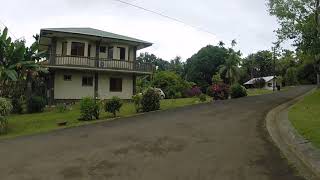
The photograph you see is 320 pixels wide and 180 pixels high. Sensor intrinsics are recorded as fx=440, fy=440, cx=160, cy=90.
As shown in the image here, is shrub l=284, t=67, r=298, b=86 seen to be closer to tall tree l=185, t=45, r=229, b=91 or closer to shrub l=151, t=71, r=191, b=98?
tall tree l=185, t=45, r=229, b=91

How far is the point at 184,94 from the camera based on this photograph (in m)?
48.4

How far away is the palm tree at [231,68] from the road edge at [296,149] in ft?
163

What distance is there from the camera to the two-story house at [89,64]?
35.6m

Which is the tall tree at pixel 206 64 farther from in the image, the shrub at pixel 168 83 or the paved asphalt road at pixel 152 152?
the paved asphalt road at pixel 152 152

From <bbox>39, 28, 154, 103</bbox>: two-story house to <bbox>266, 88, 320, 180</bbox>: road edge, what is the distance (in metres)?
21.4

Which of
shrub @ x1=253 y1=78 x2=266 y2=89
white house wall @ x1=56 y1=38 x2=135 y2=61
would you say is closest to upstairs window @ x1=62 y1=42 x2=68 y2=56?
white house wall @ x1=56 y1=38 x2=135 y2=61

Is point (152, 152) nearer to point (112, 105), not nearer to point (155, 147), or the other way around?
point (155, 147)

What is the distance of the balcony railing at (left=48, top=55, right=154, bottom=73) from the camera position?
35141 mm

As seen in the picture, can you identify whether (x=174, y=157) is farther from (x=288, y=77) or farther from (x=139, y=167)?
(x=288, y=77)

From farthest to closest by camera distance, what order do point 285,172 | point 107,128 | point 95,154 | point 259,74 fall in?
point 259,74 → point 107,128 → point 95,154 → point 285,172

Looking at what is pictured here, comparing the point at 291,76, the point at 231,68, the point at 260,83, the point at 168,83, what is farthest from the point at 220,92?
the point at 291,76

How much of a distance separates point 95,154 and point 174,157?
2527 mm

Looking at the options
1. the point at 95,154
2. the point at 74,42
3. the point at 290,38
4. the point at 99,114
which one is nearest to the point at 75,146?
the point at 95,154

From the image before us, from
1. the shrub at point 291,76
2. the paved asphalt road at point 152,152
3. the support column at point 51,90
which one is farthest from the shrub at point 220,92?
the shrub at point 291,76
